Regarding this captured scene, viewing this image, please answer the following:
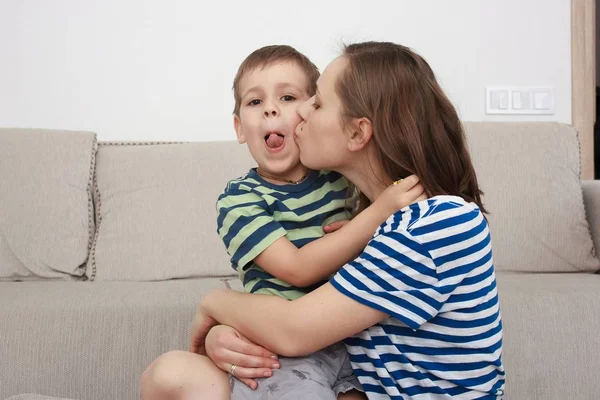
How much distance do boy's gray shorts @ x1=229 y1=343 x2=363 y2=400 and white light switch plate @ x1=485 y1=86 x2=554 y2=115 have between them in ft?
6.96

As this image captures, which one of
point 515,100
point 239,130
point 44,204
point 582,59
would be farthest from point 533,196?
point 44,204

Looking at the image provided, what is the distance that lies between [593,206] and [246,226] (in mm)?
1627

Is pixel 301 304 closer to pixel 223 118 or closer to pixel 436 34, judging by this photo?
pixel 223 118

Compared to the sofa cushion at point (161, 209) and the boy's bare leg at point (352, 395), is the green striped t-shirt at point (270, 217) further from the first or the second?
the sofa cushion at point (161, 209)

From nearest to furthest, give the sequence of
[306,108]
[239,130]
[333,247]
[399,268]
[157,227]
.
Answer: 1. [399,268]
2. [333,247]
3. [306,108]
4. [239,130]
5. [157,227]

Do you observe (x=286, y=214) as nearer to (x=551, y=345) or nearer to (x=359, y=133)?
(x=359, y=133)

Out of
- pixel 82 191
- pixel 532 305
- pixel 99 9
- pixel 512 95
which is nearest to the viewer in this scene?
pixel 532 305

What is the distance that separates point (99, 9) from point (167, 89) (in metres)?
0.41

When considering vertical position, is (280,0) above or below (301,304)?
above

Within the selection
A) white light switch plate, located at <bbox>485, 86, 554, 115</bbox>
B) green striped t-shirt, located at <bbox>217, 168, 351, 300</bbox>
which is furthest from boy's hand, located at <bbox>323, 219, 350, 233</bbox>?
white light switch plate, located at <bbox>485, 86, 554, 115</bbox>

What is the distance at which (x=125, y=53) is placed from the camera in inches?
112

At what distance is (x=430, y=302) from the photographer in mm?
955

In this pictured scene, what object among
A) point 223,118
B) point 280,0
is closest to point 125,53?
point 223,118

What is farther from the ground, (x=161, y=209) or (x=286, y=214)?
(x=286, y=214)
